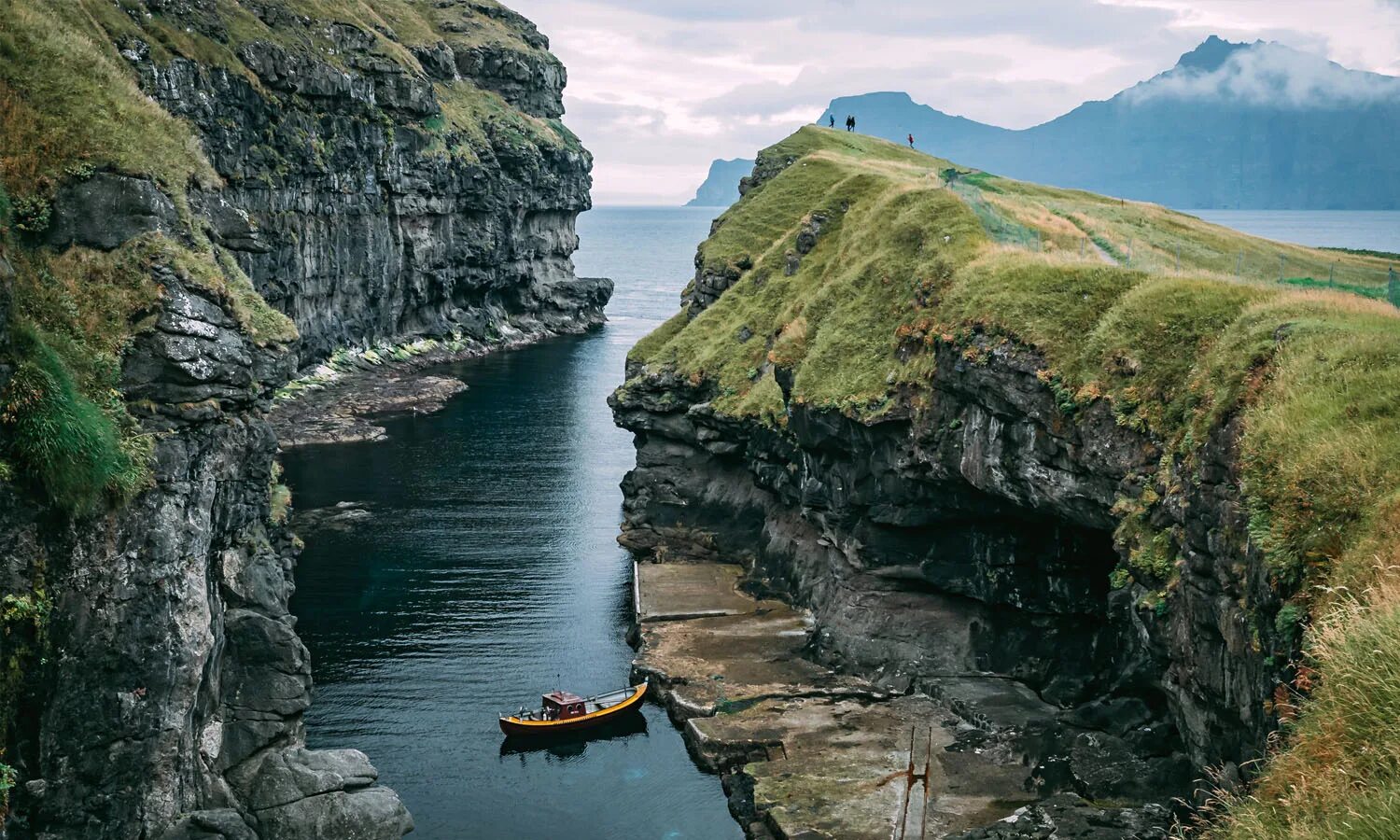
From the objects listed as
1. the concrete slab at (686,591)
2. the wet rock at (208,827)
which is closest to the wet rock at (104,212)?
the wet rock at (208,827)

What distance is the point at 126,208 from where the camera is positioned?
49.0m

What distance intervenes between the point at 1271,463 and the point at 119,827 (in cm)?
3941

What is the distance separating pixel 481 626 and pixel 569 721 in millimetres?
15828

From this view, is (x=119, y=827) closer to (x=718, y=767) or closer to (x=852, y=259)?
(x=718, y=767)

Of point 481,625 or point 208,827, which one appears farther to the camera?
point 481,625

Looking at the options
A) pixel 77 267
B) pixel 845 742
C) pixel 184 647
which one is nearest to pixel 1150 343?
pixel 845 742

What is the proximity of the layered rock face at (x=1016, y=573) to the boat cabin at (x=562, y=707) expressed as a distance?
13.1 meters

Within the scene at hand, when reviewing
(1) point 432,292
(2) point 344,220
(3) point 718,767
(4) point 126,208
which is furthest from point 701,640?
(1) point 432,292

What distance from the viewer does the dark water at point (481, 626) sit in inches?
2259

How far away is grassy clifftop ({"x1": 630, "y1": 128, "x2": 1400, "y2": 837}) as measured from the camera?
79.8 ft

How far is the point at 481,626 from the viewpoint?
7788cm

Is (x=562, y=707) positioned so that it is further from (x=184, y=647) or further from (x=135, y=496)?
(x=135, y=496)

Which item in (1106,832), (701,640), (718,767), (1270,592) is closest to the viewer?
(1270,592)

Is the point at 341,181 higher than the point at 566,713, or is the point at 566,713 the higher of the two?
the point at 341,181
